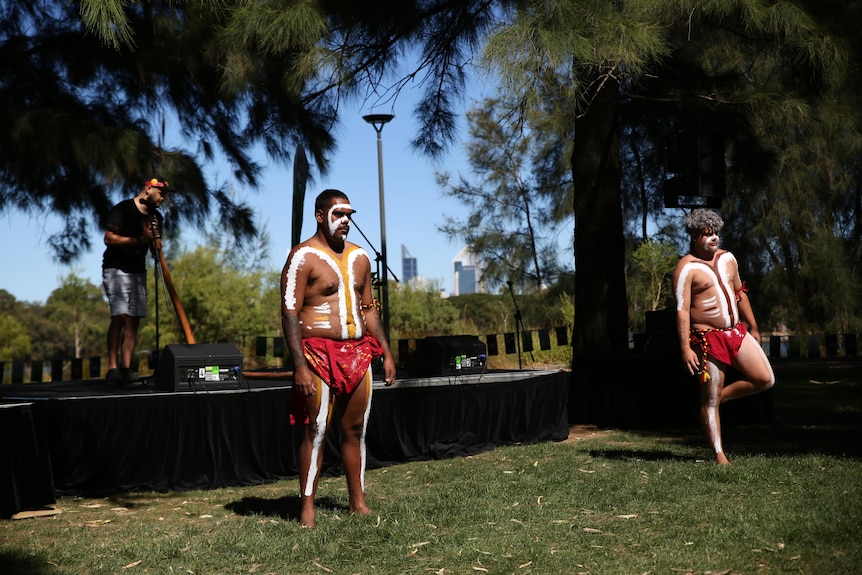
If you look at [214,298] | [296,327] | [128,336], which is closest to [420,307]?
[214,298]

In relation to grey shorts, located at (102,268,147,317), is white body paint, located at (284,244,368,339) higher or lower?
lower

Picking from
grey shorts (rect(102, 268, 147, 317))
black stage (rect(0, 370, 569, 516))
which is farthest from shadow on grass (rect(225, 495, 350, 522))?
grey shorts (rect(102, 268, 147, 317))

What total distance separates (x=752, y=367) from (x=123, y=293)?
4.63 m

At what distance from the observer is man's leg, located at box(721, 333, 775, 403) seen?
627 centimetres

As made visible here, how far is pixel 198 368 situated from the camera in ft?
24.1

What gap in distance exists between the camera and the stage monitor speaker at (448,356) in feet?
30.7

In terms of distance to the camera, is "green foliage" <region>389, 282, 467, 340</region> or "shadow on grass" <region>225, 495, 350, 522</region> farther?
"green foliage" <region>389, 282, 467, 340</region>

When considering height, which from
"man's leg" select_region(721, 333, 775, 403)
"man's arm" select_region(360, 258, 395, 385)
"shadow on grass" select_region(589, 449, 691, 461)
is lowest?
"shadow on grass" select_region(589, 449, 691, 461)

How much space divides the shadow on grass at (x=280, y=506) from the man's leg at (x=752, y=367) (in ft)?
8.82

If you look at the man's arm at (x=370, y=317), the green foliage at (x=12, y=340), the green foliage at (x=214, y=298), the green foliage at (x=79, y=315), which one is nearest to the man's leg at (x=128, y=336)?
the man's arm at (x=370, y=317)

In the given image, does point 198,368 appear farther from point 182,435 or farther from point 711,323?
point 711,323

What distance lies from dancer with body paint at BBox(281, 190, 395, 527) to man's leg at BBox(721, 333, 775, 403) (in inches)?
100

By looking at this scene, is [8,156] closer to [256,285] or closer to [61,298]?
[256,285]

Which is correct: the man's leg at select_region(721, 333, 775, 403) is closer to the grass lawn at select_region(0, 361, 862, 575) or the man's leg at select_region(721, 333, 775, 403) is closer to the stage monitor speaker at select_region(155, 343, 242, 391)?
the grass lawn at select_region(0, 361, 862, 575)
